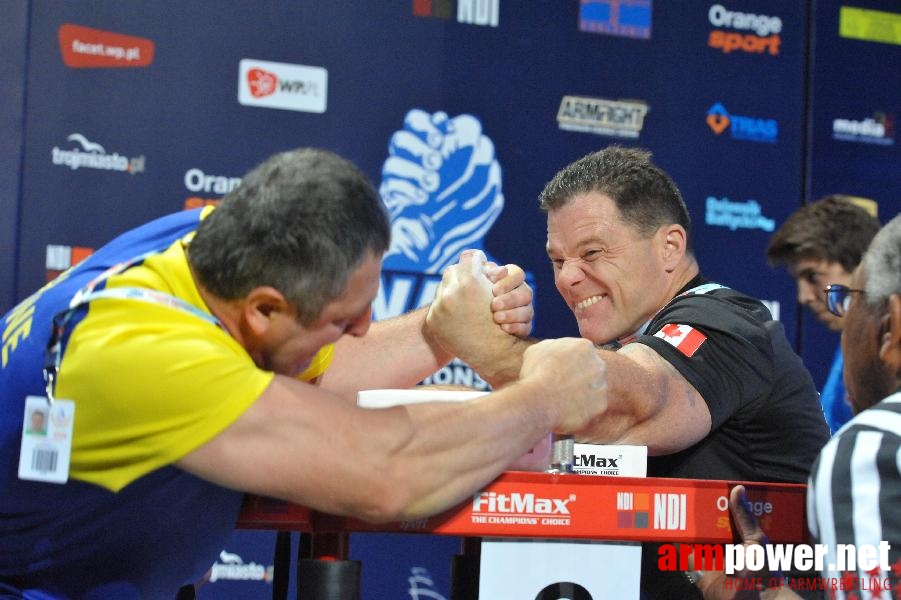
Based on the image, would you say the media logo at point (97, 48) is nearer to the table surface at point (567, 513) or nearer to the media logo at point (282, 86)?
the media logo at point (282, 86)

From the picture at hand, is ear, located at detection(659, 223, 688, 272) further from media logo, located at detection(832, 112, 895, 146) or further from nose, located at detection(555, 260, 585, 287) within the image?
media logo, located at detection(832, 112, 895, 146)

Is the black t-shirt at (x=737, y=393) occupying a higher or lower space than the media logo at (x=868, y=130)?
lower

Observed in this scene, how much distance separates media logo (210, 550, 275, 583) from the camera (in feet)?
12.5

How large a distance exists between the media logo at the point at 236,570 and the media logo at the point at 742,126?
2.46m

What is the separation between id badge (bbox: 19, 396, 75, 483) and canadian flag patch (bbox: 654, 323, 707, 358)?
107cm

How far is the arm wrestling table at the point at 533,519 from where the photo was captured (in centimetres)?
152

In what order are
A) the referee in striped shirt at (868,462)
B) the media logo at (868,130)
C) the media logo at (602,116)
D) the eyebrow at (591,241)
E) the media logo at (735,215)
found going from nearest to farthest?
the referee in striped shirt at (868,462)
the eyebrow at (591,241)
the media logo at (602,116)
the media logo at (735,215)
the media logo at (868,130)

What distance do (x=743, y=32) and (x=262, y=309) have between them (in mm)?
3557

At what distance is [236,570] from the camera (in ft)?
12.6

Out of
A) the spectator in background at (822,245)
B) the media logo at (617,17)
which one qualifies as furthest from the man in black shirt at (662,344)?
the media logo at (617,17)

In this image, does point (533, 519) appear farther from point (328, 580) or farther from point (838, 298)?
point (838, 298)

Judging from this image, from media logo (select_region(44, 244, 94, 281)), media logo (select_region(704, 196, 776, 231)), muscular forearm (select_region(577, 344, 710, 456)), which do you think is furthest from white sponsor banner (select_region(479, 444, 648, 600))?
media logo (select_region(704, 196, 776, 231))

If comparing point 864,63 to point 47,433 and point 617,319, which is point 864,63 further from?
point 47,433

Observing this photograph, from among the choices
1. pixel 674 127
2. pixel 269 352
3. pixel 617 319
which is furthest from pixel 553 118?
pixel 269 352
